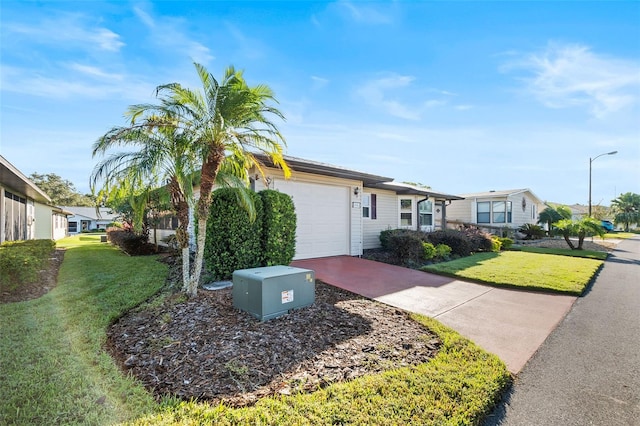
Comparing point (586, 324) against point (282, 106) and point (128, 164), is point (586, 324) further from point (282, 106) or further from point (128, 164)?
point (128, 164)

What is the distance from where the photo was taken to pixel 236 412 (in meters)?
2.48

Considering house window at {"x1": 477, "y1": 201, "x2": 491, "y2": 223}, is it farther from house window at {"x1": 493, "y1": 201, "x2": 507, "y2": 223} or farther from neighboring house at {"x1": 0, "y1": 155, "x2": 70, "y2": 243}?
neighboring house at {"x1": 0, "y1": 155, "x2": 70, "y2": 243}

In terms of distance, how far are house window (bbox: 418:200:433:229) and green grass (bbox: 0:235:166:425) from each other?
12176mm

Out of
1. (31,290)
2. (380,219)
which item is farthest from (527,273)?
(31,290)

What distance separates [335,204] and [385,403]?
311 inches

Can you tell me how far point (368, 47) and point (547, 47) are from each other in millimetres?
4647

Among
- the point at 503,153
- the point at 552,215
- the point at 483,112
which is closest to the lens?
the point at 483,112

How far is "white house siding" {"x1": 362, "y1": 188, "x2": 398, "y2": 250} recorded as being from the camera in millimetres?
12207

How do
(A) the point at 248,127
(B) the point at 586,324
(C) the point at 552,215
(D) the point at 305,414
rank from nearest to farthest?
(D) the point at 305,414 < (B) the point at 586,324 < (A) the point at 248,127 < (C) the point at 552,215

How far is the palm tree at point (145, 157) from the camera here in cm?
501

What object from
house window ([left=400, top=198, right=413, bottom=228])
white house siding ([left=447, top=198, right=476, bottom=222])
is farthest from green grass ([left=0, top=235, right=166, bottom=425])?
white house siding ([left=447, top=198, right=476, bottom=222])

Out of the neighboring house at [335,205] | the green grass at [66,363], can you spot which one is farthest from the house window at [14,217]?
the neighboring house at [335,205]

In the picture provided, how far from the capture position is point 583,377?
3264 mm

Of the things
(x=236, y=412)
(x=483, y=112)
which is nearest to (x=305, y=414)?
(x=236, y=412)
